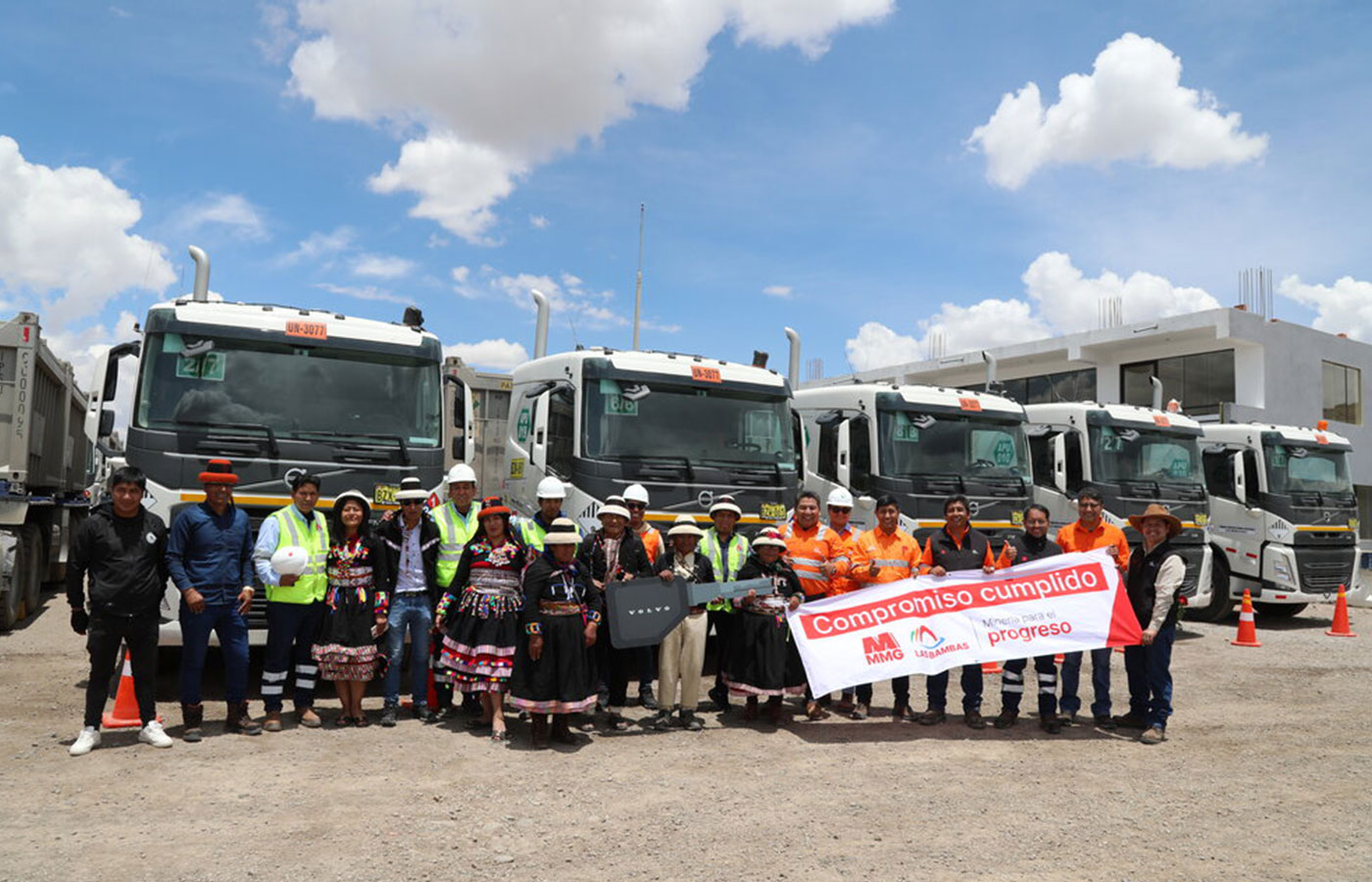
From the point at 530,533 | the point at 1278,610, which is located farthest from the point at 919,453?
the point at 1278,610

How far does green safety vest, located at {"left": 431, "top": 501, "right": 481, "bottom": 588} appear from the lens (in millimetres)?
7238

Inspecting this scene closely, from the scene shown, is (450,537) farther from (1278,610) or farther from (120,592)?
(1278,610)

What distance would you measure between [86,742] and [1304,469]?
16.3m

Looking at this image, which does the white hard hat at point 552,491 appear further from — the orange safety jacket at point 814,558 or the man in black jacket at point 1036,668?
the man in black jacket at point 1036,668

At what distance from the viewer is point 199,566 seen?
6.49 meters

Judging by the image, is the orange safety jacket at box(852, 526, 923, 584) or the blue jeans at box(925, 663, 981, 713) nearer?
the blue jeans at box(925, 663, 981, 713)

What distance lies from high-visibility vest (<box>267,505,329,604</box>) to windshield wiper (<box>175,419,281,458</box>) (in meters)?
0.72

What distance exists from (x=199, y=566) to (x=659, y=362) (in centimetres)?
463

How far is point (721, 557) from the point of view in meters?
7.61

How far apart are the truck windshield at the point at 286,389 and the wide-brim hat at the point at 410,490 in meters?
0.51

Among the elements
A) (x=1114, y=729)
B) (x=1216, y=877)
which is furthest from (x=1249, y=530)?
(x=1216, y=877)

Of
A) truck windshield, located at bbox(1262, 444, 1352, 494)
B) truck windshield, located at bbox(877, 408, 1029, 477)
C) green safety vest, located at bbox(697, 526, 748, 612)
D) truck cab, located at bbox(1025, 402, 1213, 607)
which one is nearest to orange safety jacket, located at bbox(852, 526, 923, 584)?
green safety vest, located at bbox(697, 526, 748, 612)

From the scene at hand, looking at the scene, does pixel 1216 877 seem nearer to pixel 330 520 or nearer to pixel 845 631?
pixel 845 631

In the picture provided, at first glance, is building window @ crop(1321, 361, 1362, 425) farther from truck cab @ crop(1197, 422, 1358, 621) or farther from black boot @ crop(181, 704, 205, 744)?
black boot @ crop(181, 704, 205, 744)
